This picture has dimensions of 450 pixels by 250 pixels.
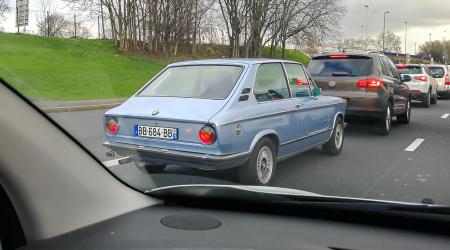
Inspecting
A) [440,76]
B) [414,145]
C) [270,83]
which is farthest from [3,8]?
[440,76]

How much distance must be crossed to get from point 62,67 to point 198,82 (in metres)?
2.98

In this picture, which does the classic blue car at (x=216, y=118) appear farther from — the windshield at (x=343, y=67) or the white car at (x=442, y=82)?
the white car at (x=442, y=82)

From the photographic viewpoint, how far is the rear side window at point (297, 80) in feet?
19.0

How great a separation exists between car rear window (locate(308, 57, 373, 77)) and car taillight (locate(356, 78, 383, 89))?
133mm

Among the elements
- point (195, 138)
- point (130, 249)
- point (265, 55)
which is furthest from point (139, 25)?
point (195, 138)

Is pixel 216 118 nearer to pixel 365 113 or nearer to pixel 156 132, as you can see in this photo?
pixel 156 132

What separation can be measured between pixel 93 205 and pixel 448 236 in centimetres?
138

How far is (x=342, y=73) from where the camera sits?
9422mm

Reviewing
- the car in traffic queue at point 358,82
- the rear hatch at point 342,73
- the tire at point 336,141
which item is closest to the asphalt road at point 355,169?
the tire at point 336,141

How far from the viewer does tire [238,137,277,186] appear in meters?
4.16

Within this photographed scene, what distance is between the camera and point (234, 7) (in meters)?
3.09

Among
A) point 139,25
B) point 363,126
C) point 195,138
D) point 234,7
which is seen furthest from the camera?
point 363,126

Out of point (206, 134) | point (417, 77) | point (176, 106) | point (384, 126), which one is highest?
point (417, 77)

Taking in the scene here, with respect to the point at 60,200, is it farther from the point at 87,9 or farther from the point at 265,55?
the point at 265,55
